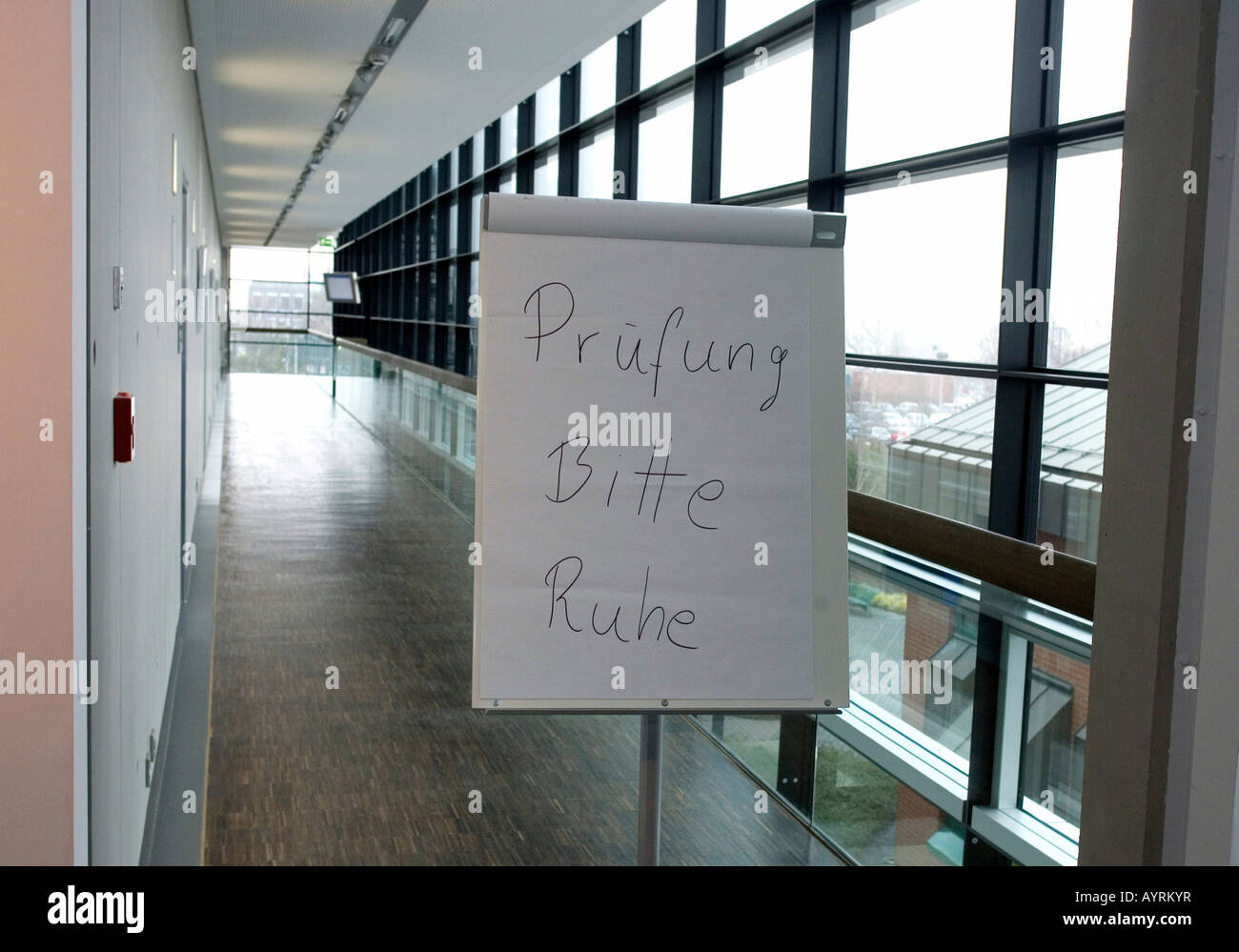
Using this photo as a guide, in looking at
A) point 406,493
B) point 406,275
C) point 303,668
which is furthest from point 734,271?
point 406,275

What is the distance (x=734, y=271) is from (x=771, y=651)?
764mm

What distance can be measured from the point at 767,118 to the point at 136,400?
4508mm

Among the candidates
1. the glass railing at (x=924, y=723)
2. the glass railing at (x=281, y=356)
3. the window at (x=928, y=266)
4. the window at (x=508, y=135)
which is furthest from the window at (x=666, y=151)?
the glass railing at (x=281, y=356)

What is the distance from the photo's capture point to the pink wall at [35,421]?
168 centimetres

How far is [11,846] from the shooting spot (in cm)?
177

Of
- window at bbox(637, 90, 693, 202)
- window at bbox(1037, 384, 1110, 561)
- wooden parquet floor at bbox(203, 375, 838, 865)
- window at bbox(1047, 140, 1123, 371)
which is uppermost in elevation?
window at bbox(637, 90, 693, 202)

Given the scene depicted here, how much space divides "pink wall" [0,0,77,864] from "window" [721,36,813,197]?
15.9 ft

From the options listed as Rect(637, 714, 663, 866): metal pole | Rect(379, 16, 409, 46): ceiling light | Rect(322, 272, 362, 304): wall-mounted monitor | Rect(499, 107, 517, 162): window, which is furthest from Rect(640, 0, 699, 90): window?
Rect(322, 272, 362, 304): wall-mounted monitor

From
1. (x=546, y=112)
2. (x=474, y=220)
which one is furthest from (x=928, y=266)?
(x=474, y=220)

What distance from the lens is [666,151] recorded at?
26.6 feet

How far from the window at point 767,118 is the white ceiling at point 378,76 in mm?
784

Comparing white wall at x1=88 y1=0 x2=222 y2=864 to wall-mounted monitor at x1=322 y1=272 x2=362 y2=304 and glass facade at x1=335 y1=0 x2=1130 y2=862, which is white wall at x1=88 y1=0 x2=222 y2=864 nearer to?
glass facade at x1=335 y1=0 x2=1130 y2=862

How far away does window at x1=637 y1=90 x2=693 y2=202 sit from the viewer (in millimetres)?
7766

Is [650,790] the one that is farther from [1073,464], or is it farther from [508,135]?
[508,135]
